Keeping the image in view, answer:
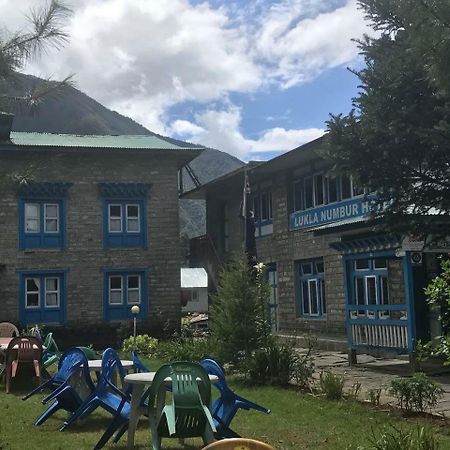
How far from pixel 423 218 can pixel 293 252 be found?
10996 mm

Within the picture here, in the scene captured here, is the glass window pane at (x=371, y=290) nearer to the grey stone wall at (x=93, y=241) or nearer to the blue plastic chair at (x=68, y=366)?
the grey stone wall at (x=93, y=241)

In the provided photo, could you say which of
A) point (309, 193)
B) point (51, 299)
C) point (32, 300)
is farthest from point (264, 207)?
point (32, 300)

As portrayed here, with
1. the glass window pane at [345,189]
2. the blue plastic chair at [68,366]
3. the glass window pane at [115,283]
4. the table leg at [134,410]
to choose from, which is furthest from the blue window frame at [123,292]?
the table leg at [134,410]

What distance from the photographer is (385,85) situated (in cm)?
914

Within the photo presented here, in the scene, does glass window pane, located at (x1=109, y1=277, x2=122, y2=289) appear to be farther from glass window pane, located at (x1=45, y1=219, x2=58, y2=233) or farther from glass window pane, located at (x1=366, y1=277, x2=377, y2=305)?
glass window pane, located at (x1=366, y1=277, x2=377, y2=305)

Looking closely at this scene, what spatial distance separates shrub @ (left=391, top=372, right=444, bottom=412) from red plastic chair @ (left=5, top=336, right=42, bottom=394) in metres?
5.97

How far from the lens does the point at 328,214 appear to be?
1897cm

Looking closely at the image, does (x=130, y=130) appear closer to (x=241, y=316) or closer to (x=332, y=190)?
(x=332, y=190)

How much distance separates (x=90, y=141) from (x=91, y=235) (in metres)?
3.79

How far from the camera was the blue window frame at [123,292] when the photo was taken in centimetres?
2333

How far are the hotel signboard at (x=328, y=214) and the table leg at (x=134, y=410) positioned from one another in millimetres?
10927

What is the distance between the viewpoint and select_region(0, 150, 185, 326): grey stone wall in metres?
22.3

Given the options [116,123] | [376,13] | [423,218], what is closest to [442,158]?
[423,218]

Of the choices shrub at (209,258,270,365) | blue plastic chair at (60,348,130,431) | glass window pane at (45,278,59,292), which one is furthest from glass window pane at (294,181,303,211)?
blue plastic chair at (60,348,130,431)
